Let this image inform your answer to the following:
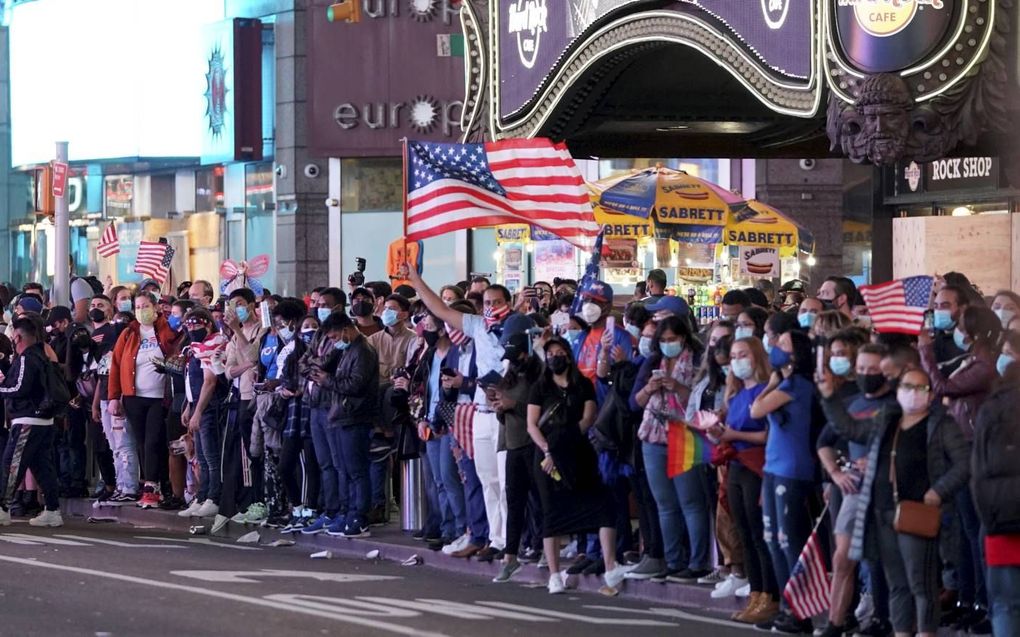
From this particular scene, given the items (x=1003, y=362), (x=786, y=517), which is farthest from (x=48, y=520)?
(x=1003, y=362)

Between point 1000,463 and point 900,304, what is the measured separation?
179 inches

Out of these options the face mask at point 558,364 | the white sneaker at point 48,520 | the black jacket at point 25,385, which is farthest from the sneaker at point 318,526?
the face mask at point 558,364

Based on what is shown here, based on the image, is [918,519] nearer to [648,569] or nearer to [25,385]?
[648,569]

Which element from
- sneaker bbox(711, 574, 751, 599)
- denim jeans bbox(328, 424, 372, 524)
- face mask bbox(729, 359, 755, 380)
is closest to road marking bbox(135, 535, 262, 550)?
denim jeans bbox(328, 424, 372, 524)

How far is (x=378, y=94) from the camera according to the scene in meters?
39.1

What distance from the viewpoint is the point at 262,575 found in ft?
50.8

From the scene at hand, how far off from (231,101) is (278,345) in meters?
23.1

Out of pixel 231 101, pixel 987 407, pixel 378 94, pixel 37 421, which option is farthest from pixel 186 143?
pixel 987 407

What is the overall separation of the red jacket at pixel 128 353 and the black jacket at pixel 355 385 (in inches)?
146

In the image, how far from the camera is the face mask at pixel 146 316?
68.3 ft

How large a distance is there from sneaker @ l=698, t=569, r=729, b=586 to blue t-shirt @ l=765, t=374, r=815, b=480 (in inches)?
62.0

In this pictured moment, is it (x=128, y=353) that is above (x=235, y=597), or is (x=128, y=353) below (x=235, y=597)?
above

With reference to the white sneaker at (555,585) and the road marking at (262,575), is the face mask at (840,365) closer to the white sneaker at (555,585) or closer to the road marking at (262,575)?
the white sneaker at (555,585)

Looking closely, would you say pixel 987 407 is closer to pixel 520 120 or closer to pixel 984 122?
pixel 984 122
